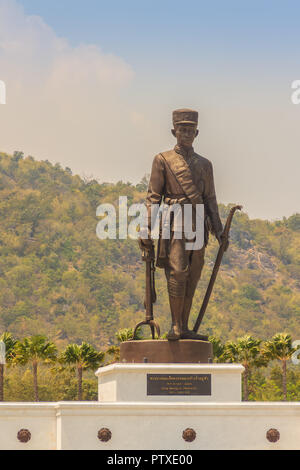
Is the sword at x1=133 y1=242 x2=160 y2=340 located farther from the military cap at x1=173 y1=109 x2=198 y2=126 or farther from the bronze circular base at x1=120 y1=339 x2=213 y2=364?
the military cap at x1=173 y1=109 x2=198 y2=126

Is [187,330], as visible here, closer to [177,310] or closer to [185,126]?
[177,310]

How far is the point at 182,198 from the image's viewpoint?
21.9 m

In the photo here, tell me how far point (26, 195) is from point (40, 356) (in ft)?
447

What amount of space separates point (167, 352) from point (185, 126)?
4862mm

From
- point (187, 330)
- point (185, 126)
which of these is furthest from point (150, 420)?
point (185, 126)

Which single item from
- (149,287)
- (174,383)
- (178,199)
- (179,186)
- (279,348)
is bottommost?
(174,383)

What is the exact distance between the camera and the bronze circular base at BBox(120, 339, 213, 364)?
20.9 metres

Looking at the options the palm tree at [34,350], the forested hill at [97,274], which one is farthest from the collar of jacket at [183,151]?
the forested hill at [97,274]

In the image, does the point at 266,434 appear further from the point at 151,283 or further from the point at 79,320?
the point at 79,320

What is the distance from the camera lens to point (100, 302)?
161875 millimetres

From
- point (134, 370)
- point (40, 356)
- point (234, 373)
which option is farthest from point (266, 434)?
point (40, 356)

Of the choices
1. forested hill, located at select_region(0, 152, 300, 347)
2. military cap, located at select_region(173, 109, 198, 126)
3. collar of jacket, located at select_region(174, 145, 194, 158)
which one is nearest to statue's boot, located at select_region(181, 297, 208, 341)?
collar of jacket, located at select_region(174, 145, 194, 158)
